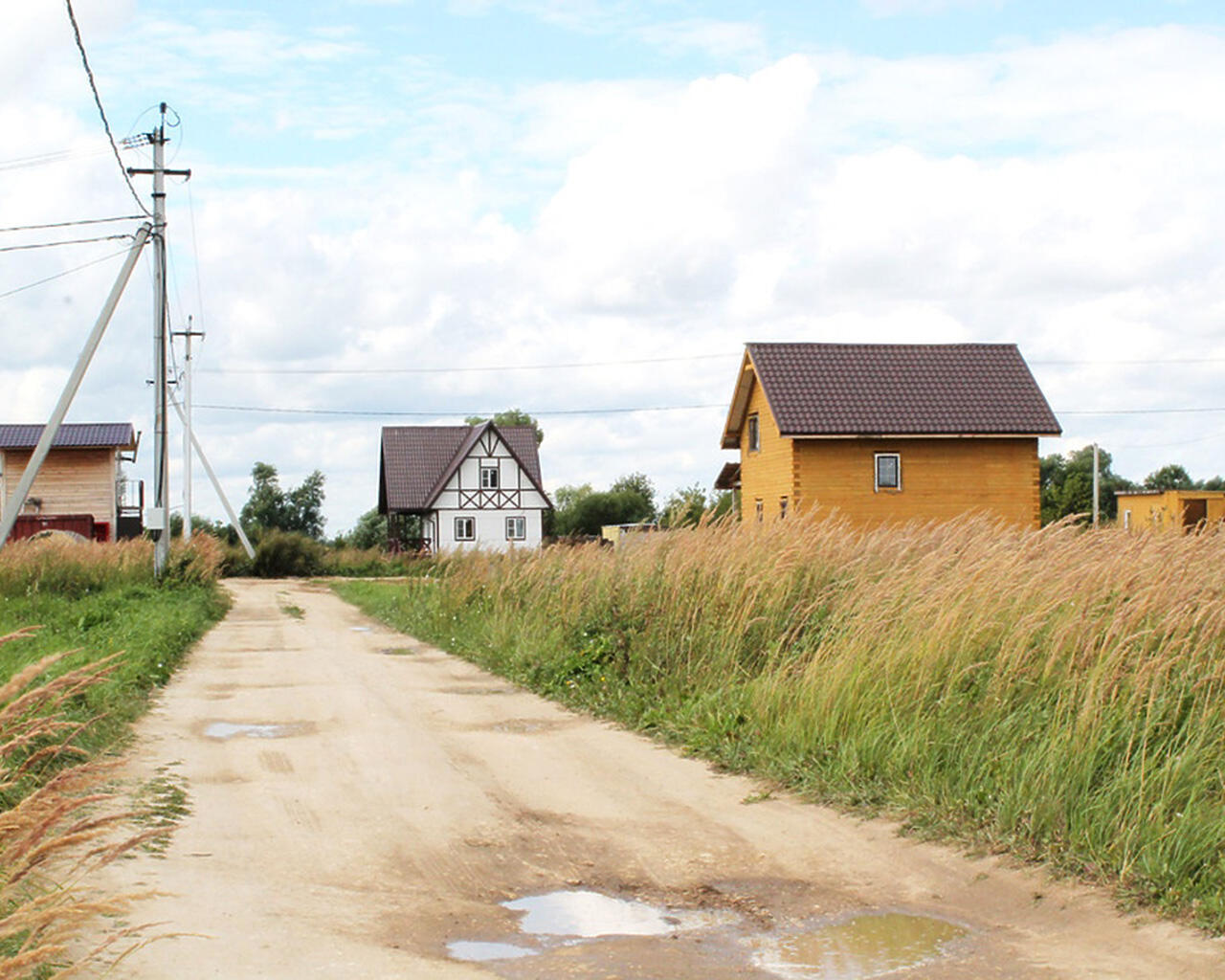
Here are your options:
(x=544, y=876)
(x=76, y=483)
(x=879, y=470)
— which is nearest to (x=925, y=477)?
(x=879, y=470)

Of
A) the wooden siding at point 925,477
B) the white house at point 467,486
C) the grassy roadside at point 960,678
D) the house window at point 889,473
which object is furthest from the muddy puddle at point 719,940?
the white house at point 467,486

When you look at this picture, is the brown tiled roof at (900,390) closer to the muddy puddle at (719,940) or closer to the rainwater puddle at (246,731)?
the rainwater puddle at (246,731)

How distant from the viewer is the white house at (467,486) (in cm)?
6350

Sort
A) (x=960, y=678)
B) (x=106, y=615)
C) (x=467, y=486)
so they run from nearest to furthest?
(x=960, y=678)
(x=106, y=615)
(x=467, y=486)

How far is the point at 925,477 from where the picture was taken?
3709 cm

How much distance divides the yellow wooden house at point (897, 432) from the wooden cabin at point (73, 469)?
28815 millimetres

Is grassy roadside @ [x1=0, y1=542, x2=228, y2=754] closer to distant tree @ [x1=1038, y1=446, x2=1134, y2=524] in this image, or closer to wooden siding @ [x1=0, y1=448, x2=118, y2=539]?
wooden siding @ [x1=0, y1=448, x2=118, y2=539]

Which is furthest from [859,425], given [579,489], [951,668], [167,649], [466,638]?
[579,489]

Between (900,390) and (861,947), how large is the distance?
3378 cm

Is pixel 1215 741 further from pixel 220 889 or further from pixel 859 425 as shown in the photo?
pixel 859 425

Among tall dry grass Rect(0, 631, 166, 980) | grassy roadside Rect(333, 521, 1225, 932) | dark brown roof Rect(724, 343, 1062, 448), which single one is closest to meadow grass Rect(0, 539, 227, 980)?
tall dry grass Rect(0, 631, 166, 980)

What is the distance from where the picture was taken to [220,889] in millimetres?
5629

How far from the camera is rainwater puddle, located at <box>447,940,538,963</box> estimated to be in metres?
4.88

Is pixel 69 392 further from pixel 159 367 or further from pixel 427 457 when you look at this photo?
pixel 427 457
